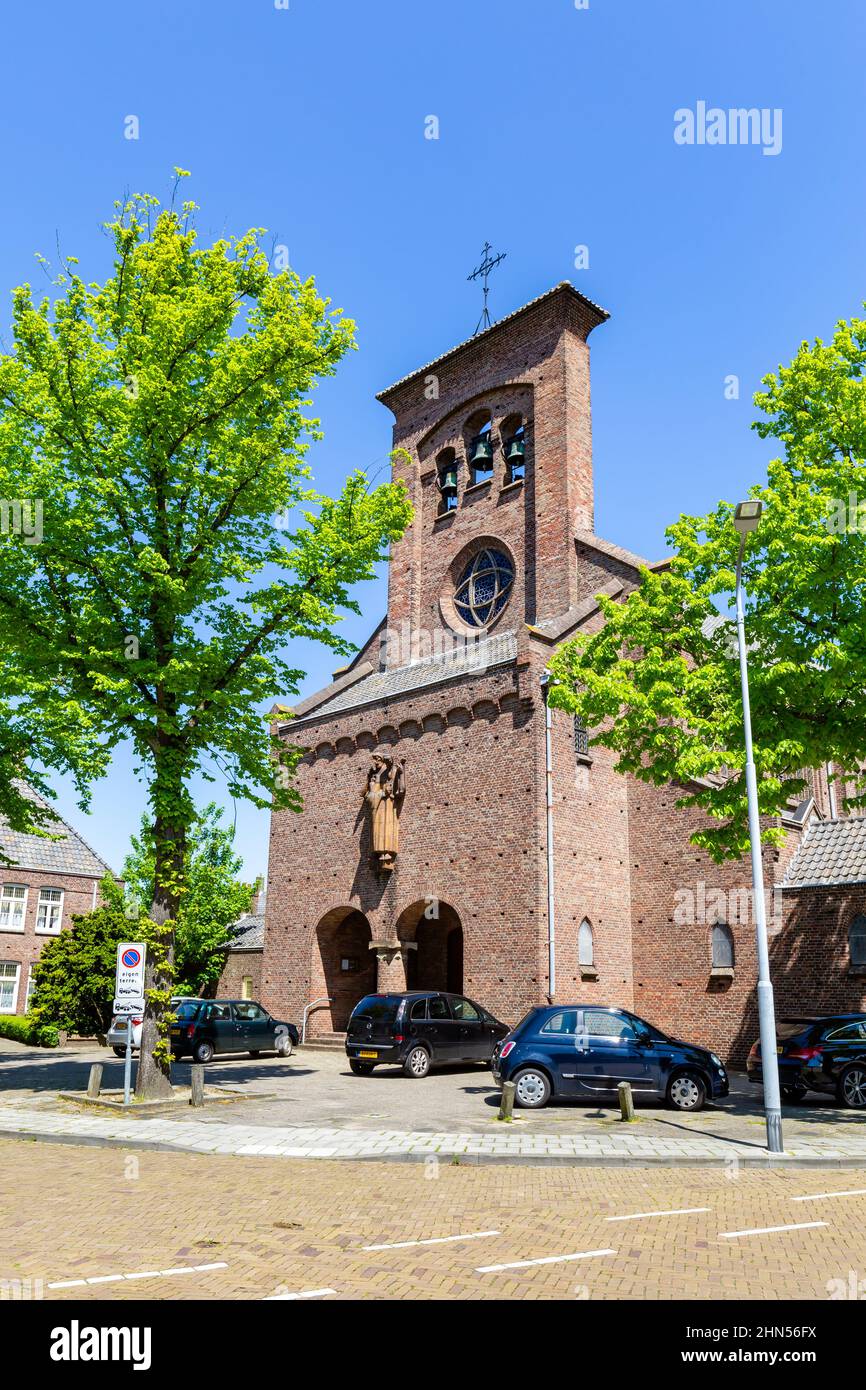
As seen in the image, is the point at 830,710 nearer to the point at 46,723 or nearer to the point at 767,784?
the point at 767,784

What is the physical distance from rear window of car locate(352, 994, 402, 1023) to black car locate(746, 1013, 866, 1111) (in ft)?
23.4

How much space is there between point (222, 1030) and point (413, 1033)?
201 inches

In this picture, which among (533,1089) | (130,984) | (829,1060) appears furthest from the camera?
(829,1060)

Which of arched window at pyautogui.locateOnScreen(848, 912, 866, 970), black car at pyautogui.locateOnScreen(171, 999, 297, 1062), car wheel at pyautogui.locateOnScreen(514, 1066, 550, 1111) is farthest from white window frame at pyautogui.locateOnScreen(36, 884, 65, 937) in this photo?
arched window at pyautogui.locateOnScreen(848, 912, 866, 970)

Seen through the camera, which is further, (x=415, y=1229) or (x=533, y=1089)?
(x=533, y=1089)

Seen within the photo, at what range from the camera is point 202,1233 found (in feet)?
22.5

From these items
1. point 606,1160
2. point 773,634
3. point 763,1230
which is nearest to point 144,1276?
point 763,1230

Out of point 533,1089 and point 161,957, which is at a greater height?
point 161,957

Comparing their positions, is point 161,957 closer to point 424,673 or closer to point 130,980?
point 130,980

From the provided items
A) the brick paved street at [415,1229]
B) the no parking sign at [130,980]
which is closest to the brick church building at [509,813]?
the no parking sign at [130,980]

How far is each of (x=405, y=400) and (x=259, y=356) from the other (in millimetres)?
18111

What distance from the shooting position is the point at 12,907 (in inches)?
1372

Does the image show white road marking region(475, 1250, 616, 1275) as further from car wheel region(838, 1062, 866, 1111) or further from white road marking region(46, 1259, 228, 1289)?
car wheel region(838, 1062, 866, 1111)

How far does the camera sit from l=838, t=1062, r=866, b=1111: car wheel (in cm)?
1489
